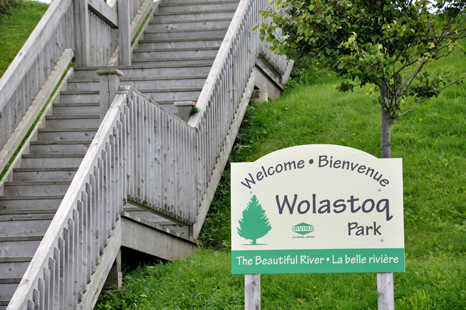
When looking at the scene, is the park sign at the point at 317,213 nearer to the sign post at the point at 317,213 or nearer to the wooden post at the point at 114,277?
the sign post at the point at 317,213

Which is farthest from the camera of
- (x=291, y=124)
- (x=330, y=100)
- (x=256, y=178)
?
(x=330, y=100)

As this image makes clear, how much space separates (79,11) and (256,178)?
18.5 ft

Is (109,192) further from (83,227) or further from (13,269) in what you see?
(13,269)

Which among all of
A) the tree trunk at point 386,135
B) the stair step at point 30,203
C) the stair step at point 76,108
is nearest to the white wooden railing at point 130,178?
the stair step at point 30,203

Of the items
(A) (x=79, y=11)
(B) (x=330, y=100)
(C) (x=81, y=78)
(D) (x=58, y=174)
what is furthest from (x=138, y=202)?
(B) (x=330, y=100)

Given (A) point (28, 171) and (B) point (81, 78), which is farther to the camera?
(B) point (81, 78)

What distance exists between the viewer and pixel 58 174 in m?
6.14

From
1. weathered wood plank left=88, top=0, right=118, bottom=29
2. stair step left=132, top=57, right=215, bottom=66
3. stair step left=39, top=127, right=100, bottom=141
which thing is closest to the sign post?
stair step left=39, top=127, right=100, bottom=141

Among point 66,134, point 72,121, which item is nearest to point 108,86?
point 66,134

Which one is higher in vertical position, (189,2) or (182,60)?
(189,2)

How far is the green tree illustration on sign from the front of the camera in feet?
11.0

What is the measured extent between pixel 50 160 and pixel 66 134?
0.56m

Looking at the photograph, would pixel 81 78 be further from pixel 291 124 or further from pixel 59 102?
pixel 291 124

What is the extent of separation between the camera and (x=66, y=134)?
6816 mm
